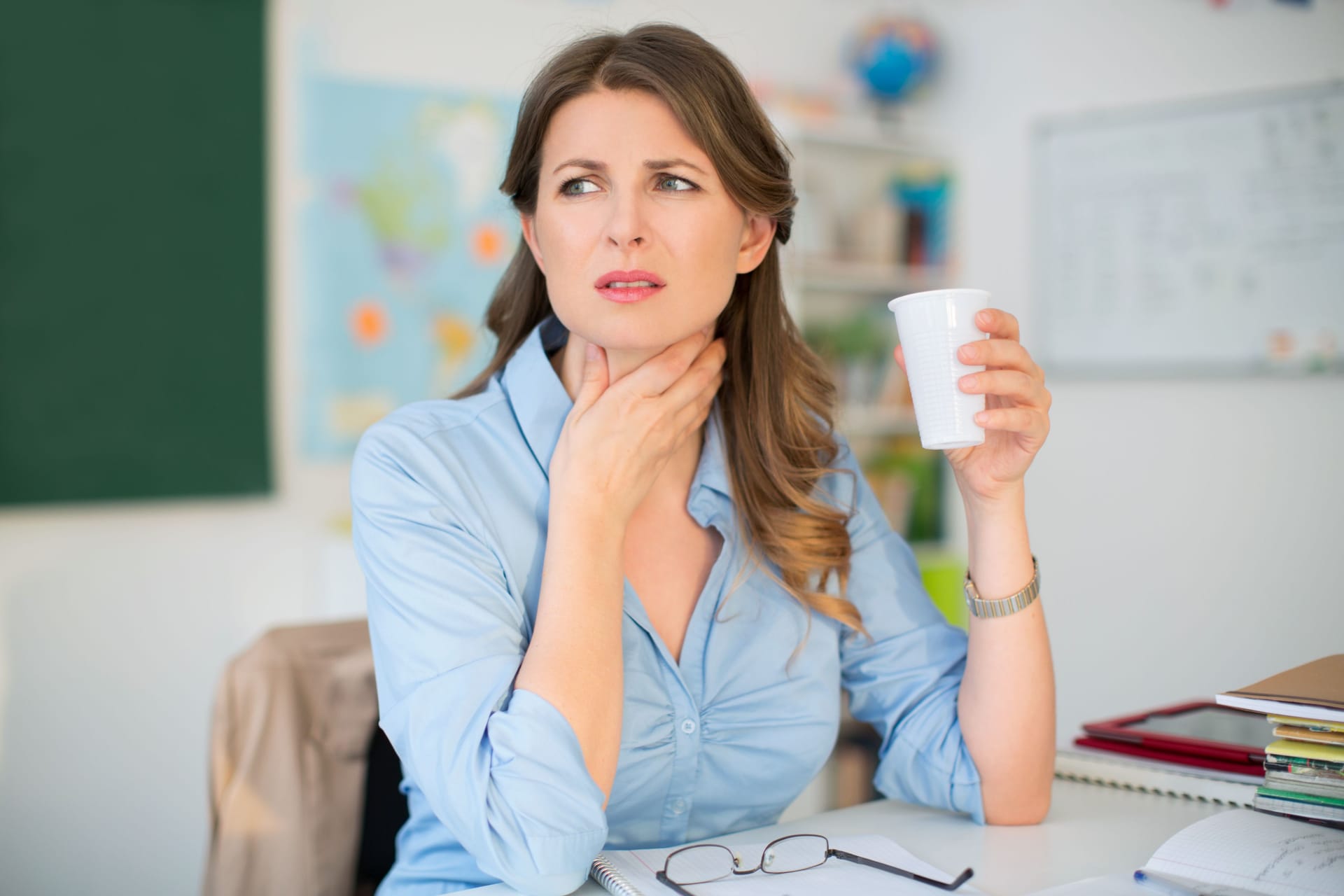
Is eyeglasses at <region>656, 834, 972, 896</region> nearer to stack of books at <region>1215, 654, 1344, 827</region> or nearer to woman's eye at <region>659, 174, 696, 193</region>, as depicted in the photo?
stack of books at <region>1215, 654, 1344, 827</region>

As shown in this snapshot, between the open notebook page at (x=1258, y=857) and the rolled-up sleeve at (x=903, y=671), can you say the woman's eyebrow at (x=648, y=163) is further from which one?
the open notebook page at (x=1258, y=857)

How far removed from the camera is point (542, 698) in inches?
39.1

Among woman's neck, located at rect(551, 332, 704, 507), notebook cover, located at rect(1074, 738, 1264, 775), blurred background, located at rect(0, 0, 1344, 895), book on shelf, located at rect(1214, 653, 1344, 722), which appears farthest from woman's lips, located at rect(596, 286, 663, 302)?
blurred background, located at rect(0, 0, 1344, 895)

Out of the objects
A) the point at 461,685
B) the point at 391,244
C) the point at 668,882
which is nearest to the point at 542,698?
the point at 461,685

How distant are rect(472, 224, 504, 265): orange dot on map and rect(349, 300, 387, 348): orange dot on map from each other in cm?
32

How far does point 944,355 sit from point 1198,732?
27.7 inches

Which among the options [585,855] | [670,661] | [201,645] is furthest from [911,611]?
[201,645]

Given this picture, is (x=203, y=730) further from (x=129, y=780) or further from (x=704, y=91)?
(x=704, y=91)

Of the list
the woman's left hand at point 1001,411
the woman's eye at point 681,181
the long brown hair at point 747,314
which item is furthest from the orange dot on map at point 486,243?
the woman's left hand at point 1001,411

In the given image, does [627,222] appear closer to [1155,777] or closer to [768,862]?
[768,862]

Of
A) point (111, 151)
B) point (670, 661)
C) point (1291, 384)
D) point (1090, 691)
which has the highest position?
point (111, 151)

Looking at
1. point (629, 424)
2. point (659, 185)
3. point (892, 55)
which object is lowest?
point (629, 424)

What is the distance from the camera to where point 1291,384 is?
313 cm

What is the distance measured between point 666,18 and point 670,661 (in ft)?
8.77
